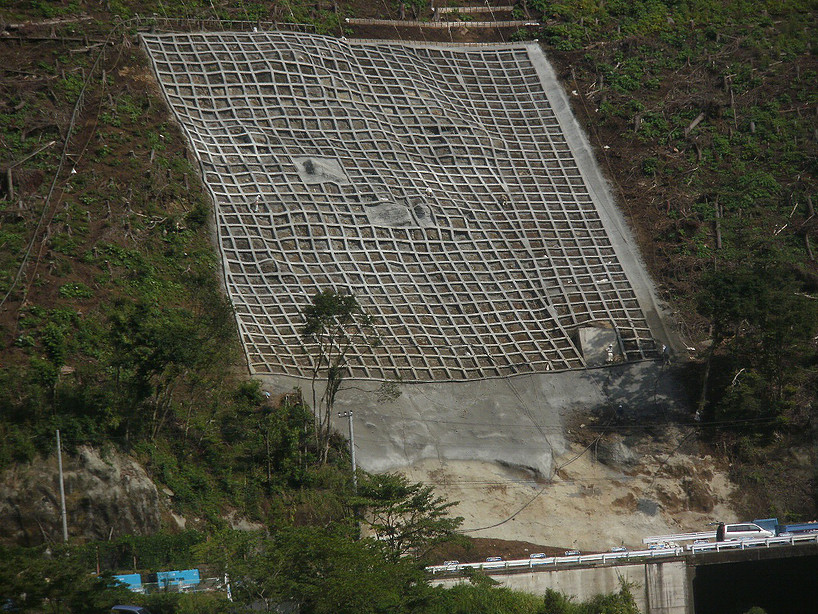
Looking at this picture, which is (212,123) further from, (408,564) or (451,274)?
(408,564)

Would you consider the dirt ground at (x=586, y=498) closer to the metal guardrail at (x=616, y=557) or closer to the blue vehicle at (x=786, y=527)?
the blue vehicle at (x=786, y=527)

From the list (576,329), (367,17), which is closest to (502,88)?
(367,17)

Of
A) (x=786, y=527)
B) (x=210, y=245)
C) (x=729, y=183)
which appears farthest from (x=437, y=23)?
(x=786, y=527)

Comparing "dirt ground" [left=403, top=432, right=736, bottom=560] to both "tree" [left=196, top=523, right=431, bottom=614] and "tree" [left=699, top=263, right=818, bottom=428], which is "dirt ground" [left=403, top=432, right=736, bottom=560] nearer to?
"tree" [left=699, top=263, right=818, bottom=428]

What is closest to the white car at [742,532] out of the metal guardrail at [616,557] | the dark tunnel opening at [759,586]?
the metal guardrail at [616,557]

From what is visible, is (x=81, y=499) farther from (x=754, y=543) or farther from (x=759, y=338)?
(x=759, y=338)

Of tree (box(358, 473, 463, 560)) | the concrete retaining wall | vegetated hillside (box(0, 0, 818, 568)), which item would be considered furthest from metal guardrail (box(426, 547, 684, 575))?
vegetated hillside (box(0, 0, 818, 568))

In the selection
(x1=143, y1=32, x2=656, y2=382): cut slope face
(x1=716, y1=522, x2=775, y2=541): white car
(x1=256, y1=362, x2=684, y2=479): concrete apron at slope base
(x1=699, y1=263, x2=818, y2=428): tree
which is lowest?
(x1=716, y1=522, x2=775, y2=541): white car
